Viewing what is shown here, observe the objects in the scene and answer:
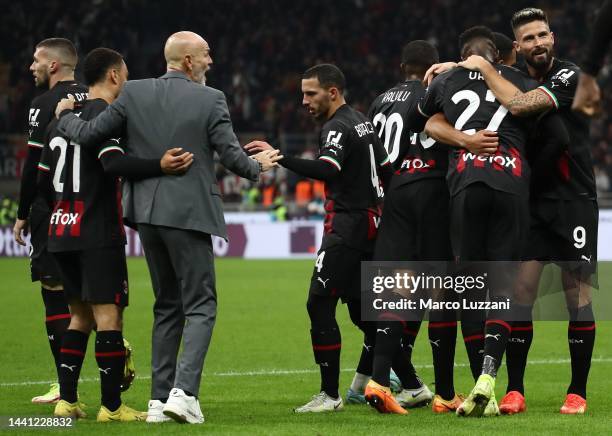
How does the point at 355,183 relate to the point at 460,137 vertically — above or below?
below

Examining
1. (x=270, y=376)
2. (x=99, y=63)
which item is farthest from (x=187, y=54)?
(x=270, y=376)

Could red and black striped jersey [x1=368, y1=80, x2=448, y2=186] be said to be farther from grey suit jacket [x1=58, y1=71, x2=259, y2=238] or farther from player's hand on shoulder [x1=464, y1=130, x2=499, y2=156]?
grey suit jacket [x1=58, y1=71, x2=259, y2=238]

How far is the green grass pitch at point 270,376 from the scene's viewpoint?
6109 mm

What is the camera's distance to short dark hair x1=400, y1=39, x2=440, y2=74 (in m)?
7.43

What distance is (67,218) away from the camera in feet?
21.7

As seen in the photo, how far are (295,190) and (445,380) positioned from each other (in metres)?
22.1

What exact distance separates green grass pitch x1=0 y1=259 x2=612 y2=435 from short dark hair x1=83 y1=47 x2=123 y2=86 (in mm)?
1988

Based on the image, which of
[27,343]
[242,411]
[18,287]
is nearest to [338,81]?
[242,411]

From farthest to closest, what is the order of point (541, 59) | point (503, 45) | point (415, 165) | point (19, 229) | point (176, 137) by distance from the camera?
point (19, 229) < point (503, 45) < point (415, 165) < point (541, 59) < point (176, 137)

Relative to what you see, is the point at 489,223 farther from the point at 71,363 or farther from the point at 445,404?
the point at 71,363

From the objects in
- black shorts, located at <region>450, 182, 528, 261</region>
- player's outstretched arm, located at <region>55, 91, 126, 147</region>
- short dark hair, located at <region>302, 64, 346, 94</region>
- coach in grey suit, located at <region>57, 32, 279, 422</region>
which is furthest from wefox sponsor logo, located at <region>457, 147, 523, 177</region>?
player's outstretched arm, located at <region>55, 91, 126, 147</region>

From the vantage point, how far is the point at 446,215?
7.02 m

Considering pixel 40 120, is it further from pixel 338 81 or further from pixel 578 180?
pixel 578 180

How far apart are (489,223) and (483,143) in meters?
0.45
